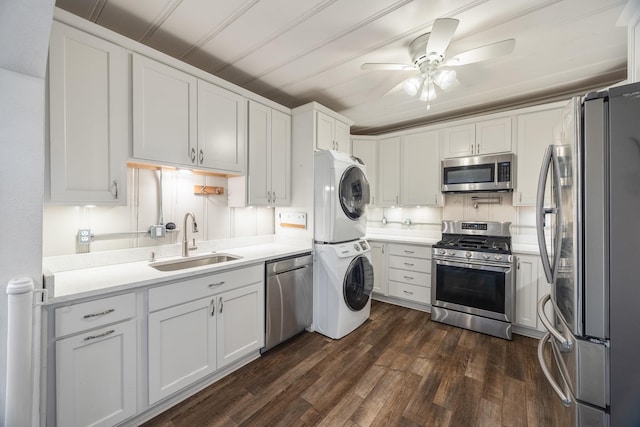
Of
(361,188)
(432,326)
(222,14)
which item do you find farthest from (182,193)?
(432,326)

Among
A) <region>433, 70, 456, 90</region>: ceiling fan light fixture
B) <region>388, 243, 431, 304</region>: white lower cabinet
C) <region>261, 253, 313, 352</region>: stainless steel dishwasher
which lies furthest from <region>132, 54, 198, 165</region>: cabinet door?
<region>388, 243, 431, 304</region>: white lower cabinet

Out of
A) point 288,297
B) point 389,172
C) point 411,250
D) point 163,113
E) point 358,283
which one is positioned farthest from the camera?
point 389,172

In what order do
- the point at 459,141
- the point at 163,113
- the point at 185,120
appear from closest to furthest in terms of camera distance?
the point at 163,113 < the point at 185,120 < the point at 459,141

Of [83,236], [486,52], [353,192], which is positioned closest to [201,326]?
[83,236]

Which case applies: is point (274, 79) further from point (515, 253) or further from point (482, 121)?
point (515, 253)

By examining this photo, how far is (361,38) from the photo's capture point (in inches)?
75.3

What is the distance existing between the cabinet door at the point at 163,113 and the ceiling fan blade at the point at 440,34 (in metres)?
1.78

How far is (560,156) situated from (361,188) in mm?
1839

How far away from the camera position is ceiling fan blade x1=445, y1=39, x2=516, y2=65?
1.56 m

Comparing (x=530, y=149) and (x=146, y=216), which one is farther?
(x=530, y=149)

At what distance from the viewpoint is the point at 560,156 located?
1239mm

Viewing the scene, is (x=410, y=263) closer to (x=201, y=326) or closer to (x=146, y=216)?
(x=201, y=326)

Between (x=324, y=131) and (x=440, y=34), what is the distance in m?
1.53

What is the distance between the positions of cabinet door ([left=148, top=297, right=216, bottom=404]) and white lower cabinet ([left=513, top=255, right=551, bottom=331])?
298cm
